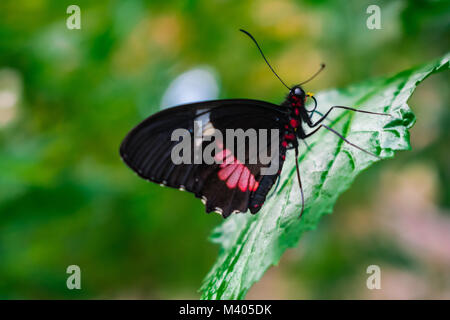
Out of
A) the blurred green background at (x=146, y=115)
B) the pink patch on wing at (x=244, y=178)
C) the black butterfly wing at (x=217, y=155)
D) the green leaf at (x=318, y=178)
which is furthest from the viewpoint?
the blurred green background at (x=146, y=115)

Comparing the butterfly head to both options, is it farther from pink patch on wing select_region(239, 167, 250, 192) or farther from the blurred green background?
the blurred green background

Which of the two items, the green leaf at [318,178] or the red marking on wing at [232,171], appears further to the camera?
the red marking on wing at [232,171]

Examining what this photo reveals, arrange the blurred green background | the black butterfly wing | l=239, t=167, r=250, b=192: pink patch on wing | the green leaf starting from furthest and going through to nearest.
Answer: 1. the blurred green background
2. l=239, t=167, r=250, b=192: pink patch on wing
3. the black butterfly wing
4. the green leaf

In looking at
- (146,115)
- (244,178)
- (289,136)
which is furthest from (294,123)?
(146,115)

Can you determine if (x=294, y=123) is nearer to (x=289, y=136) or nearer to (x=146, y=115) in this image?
(x=289, y=136)

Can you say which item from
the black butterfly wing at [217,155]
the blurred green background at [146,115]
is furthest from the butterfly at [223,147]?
the blurred green background at [146,115]

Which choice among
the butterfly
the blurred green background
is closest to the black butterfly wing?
the butterfly

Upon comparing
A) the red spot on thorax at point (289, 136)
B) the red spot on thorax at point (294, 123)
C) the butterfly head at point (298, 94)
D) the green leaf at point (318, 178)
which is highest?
the butterfly head at point (298, 94)

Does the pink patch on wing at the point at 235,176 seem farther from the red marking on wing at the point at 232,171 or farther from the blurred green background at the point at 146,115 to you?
the blurred green background at the point at 146,115
